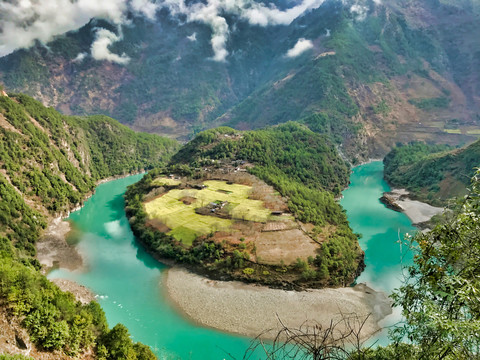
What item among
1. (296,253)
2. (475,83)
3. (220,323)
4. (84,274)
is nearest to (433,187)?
(296,253)

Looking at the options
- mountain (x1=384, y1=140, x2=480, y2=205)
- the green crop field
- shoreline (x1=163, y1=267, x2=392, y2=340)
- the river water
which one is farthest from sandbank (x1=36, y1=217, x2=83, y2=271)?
mountain (x1=384, y1=140, x2=480, y2=205)

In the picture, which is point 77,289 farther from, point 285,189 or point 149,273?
point 285,189

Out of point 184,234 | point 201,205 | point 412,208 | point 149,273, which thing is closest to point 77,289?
point 149,273

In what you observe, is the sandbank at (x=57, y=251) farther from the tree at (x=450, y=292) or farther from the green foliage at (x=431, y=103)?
the green foliage at (x=431, y=103)

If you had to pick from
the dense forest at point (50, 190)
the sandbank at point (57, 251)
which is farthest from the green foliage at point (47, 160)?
the sandbank at point (57, 251)

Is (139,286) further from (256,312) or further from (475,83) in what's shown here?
(475,83)

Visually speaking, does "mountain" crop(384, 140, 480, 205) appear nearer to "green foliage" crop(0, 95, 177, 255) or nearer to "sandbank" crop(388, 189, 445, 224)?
"sandbank" crop(388, 189, 445, 224)

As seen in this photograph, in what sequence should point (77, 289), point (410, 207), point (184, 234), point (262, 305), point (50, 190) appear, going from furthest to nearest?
point (410, 207) → point (50, 190) → point (184, 234) → point (77, 289) → point (262, 305)
